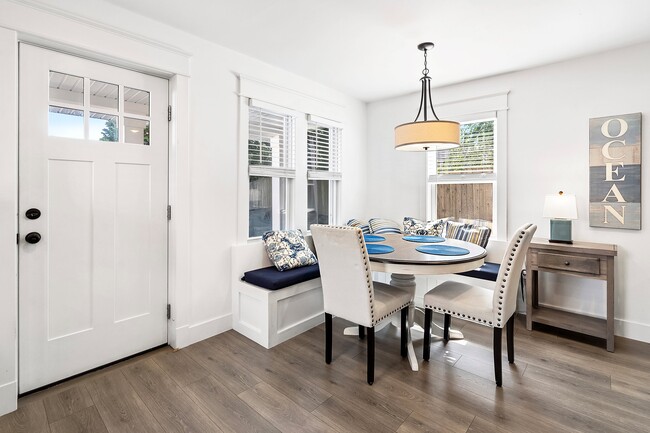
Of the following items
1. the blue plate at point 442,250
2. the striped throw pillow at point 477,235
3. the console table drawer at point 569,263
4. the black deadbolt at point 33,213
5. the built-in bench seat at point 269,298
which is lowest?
the built-in bench seat at point 269,298

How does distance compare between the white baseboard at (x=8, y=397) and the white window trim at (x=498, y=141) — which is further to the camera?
the white window trim at (x=498, y=141)

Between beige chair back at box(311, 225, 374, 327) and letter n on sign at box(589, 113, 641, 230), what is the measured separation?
2.40 metres

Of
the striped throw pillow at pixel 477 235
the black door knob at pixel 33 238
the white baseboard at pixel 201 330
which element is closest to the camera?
the black door knob at pixel 33 238

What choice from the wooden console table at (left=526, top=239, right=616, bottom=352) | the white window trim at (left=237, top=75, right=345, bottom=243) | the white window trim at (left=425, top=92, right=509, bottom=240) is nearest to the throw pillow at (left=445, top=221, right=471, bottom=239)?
the white window trim at (left=425, top=92, right=509, bottom=240)

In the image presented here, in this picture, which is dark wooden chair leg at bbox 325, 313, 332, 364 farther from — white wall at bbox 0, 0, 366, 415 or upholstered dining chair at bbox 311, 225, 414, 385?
white wall at bbox 0, 0, 366, 415

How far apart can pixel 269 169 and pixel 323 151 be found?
38.4 inches

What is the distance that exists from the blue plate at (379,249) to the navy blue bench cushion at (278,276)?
A: 25.5 inches

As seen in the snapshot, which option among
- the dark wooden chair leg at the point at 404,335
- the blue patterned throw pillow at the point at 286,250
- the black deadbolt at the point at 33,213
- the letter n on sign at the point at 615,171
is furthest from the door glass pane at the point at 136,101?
the letter n on sign at the point at 615,171

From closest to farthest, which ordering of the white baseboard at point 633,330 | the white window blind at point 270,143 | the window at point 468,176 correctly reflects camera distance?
the white baseboard at point 633,330 → the white window blind at point 270,143 → the window at point 468,176

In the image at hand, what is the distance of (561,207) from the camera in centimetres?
287

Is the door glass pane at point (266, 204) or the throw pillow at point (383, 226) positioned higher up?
the door glass pane at point (266, 204)

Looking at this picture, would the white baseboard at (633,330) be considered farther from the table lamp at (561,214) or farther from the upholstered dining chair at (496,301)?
the upholstered dining chair at (496,301)

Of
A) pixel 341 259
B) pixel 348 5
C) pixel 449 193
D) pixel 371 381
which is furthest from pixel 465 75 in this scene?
pixel 371 381

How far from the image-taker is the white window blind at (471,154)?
3576 mm
